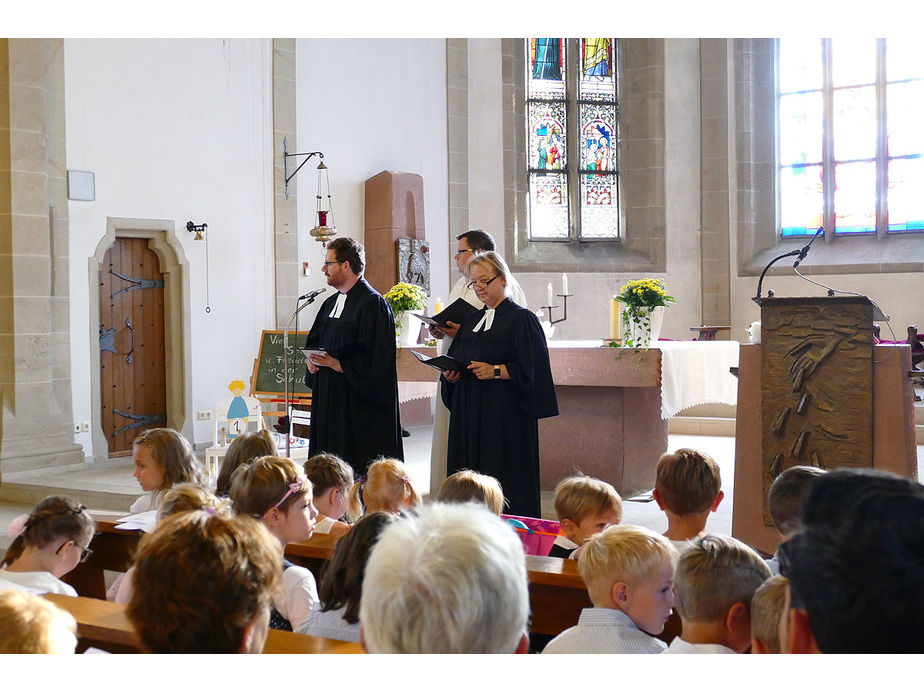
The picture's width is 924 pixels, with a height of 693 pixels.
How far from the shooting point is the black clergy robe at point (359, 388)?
197 inches

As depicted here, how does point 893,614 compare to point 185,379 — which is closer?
point 893,614

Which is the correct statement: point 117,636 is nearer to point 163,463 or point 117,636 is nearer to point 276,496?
point 276,496

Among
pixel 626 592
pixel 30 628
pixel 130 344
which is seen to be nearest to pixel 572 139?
pixel 130 344

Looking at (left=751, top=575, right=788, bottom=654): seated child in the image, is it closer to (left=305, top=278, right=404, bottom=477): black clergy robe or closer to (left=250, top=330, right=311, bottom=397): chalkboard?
(left=305, top=278, right=404, bottom=477): black clergy robe

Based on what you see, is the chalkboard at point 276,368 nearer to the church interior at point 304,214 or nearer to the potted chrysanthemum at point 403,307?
the church interior at point 304,214

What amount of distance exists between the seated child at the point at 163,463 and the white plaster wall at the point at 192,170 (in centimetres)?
526

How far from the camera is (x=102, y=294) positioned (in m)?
8.81

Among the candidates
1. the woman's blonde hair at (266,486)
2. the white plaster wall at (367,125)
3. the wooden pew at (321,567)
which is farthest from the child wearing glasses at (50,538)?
the white plaster wall at (367,125)

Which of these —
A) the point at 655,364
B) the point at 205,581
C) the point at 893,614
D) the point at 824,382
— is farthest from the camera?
the point at 655,364

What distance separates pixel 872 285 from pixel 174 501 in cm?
1085

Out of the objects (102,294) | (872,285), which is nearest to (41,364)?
(102,294)

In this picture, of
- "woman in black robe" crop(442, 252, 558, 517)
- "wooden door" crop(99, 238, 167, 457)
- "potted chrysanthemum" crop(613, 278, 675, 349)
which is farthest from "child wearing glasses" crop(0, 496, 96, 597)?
"wooden door" crop(99, 238, 167, 457)

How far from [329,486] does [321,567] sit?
0.48 metres
